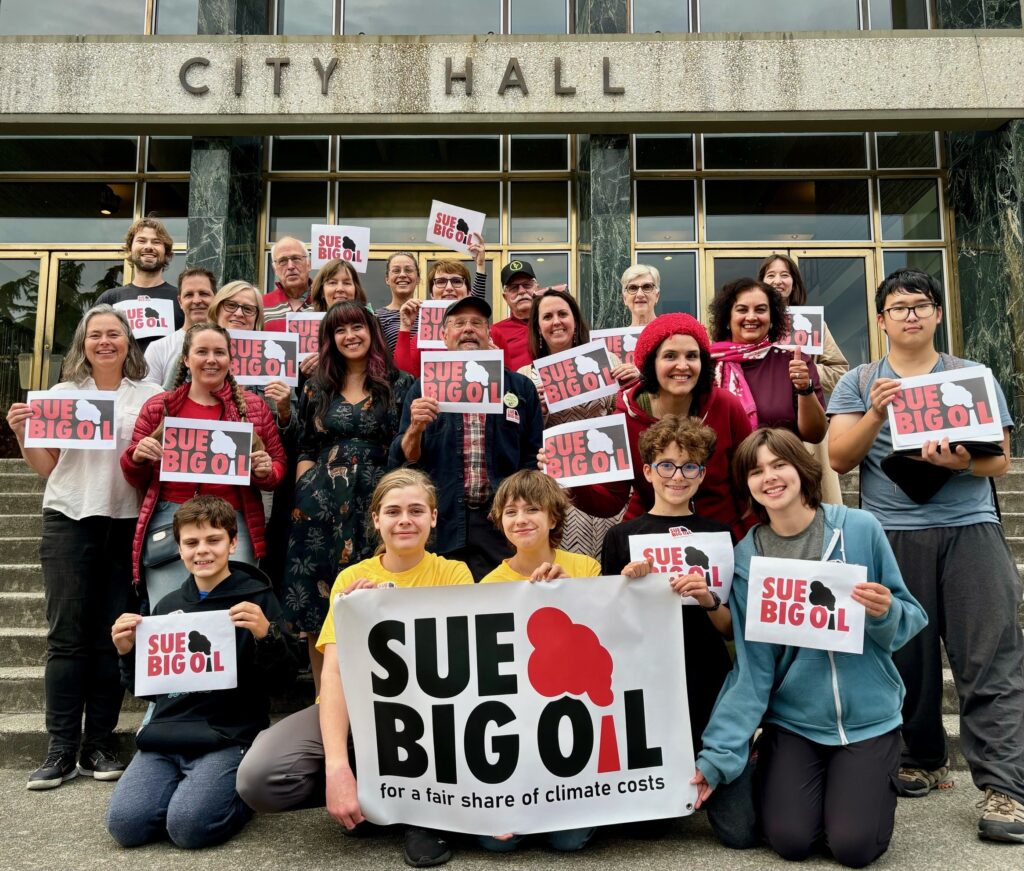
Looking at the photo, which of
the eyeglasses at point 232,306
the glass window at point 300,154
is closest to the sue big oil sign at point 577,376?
the eyeglasses at point 232,306

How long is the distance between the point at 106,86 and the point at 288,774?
10.5 metres

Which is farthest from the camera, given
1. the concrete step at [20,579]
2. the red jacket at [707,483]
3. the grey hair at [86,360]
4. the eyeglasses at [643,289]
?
the concrete step at [20,579]

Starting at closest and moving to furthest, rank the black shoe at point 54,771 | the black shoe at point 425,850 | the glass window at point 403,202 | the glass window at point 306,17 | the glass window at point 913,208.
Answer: the black shoe at point 425,850 → the black shoe at point 54,771 → the glass window at point 913,208 → the glass window at point 403,202 → the glass window at point 306,17

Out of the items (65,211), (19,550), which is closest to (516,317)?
(19,550)

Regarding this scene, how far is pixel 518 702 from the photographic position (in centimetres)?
337

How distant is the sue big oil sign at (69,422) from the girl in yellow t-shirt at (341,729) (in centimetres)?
167

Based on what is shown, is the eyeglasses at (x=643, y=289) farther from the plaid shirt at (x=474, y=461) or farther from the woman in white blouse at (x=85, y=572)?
the woman in white blouse at (x=85, y=572)

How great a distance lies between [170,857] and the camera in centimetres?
330

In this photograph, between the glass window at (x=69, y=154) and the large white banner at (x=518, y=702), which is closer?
the large white banner at (x=518, y=702)

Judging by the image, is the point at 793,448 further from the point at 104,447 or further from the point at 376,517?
the point at 104,447

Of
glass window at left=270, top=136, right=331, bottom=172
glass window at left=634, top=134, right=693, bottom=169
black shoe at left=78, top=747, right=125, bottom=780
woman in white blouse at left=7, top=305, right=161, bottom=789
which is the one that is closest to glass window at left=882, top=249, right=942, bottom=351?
glass window at left=634, top=134, right=693, bottom=169

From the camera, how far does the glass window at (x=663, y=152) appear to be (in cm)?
1220

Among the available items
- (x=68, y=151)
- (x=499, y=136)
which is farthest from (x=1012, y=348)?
(x=68, y=151)

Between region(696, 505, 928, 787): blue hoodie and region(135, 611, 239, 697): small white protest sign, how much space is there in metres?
1.97
